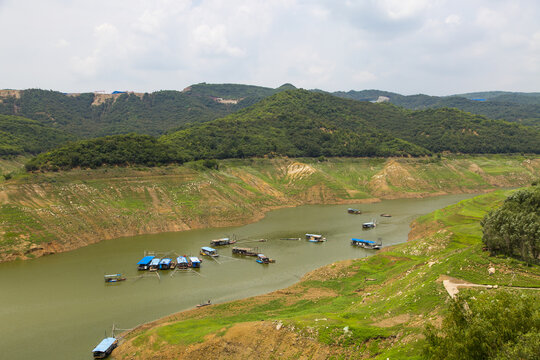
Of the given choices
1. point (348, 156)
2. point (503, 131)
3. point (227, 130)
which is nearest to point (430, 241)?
point (348, 156)

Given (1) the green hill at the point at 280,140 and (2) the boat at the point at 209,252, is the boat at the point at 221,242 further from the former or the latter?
(1) the green hill at the point at 280,140

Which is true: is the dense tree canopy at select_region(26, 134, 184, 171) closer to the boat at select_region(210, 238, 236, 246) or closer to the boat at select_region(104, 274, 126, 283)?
the boat at select_region(210, 238, 236, 246)

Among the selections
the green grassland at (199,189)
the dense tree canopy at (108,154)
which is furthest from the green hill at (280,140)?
the dense tree canopy at (108,154)

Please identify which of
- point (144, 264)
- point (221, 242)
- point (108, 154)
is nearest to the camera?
point (144, 264)

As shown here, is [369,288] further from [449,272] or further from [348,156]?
[348,156]

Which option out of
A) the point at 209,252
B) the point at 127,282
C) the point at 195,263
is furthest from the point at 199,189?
the point at 127,282

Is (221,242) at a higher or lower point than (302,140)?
lower

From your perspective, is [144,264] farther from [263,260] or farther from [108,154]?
[108,154]

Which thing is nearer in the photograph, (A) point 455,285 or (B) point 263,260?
(A) point 455,285
